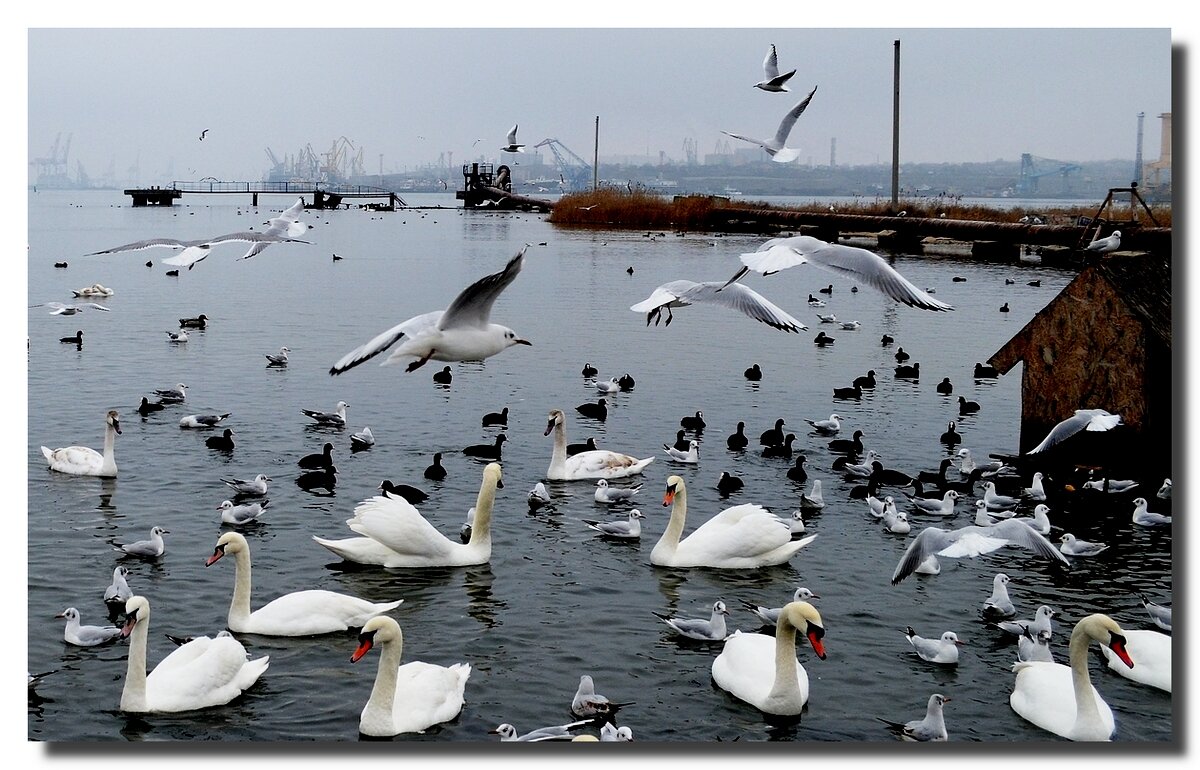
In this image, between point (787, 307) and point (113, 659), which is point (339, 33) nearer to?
point (113, 659)

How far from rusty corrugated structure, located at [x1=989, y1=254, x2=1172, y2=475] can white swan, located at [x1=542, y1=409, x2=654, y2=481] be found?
3337 mm

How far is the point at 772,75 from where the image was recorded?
819 centimetres

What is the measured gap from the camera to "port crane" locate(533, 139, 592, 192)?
30.9ft

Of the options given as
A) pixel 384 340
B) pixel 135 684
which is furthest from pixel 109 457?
pixel 384 340

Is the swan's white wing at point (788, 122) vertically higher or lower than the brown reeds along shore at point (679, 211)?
lower

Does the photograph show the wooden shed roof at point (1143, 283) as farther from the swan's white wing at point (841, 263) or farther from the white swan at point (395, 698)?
the white swan at point (395, 698)

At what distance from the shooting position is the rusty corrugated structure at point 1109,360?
11.2m

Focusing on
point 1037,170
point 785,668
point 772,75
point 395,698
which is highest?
point 772,75

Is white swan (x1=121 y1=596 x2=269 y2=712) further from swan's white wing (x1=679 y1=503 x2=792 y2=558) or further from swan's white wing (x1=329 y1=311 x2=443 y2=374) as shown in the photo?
swan's white wing (x1=679 y1=503 x2=792 y2=558)

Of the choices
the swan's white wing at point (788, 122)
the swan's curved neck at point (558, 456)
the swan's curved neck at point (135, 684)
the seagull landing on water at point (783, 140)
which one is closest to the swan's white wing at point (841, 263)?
the seagull landing on water at point (783, 140)

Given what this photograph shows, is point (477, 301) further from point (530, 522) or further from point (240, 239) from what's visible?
point (530, 522)

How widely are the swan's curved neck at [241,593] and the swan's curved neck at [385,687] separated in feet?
5.59

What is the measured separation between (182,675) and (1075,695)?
4585 mm

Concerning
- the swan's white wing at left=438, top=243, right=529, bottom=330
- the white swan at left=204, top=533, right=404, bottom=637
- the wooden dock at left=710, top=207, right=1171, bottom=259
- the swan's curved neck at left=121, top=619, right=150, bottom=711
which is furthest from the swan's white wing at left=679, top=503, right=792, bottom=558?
the wooden dock at left=710, top=207, right=1171, bottom=259
